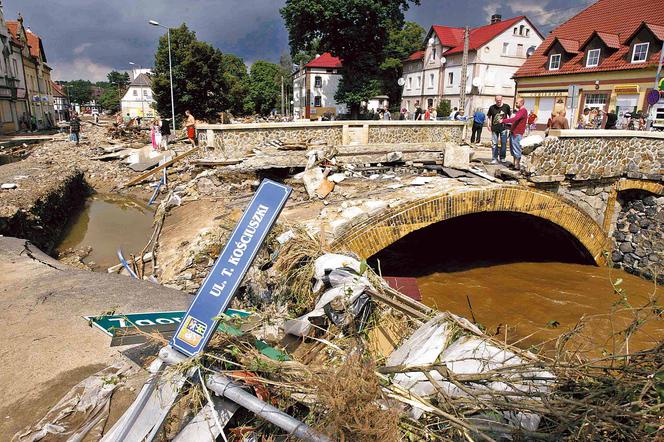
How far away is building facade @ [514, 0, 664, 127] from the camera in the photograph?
22.6m

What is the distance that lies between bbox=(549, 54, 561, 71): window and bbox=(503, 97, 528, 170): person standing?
Answer: 21718 mm

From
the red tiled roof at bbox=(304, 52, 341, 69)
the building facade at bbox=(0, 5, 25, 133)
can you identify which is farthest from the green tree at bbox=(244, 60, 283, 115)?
A: the building facade at bbox=(0, 5, 25, 133)

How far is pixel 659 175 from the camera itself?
11266 millimetres

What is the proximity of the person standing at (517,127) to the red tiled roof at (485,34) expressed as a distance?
3229cm

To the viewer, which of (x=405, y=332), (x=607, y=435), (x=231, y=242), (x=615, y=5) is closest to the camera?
(x=607, y=435)

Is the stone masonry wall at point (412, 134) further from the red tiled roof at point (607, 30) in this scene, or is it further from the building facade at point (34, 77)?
the building facade at point (34, 77)

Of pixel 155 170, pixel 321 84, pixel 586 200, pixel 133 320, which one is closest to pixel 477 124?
pixel 586 200

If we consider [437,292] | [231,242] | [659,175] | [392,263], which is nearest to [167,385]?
[231,242]

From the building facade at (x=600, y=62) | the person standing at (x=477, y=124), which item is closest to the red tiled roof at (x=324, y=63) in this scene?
the building facade at (x=600, y=62)

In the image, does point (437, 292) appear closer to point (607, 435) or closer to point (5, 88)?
point (607, 435)

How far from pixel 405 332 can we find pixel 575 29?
110 ft

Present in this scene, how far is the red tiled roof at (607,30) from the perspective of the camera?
933 inches

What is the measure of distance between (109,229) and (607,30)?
3033cm

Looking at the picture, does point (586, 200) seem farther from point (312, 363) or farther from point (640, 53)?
point (640, 53)
